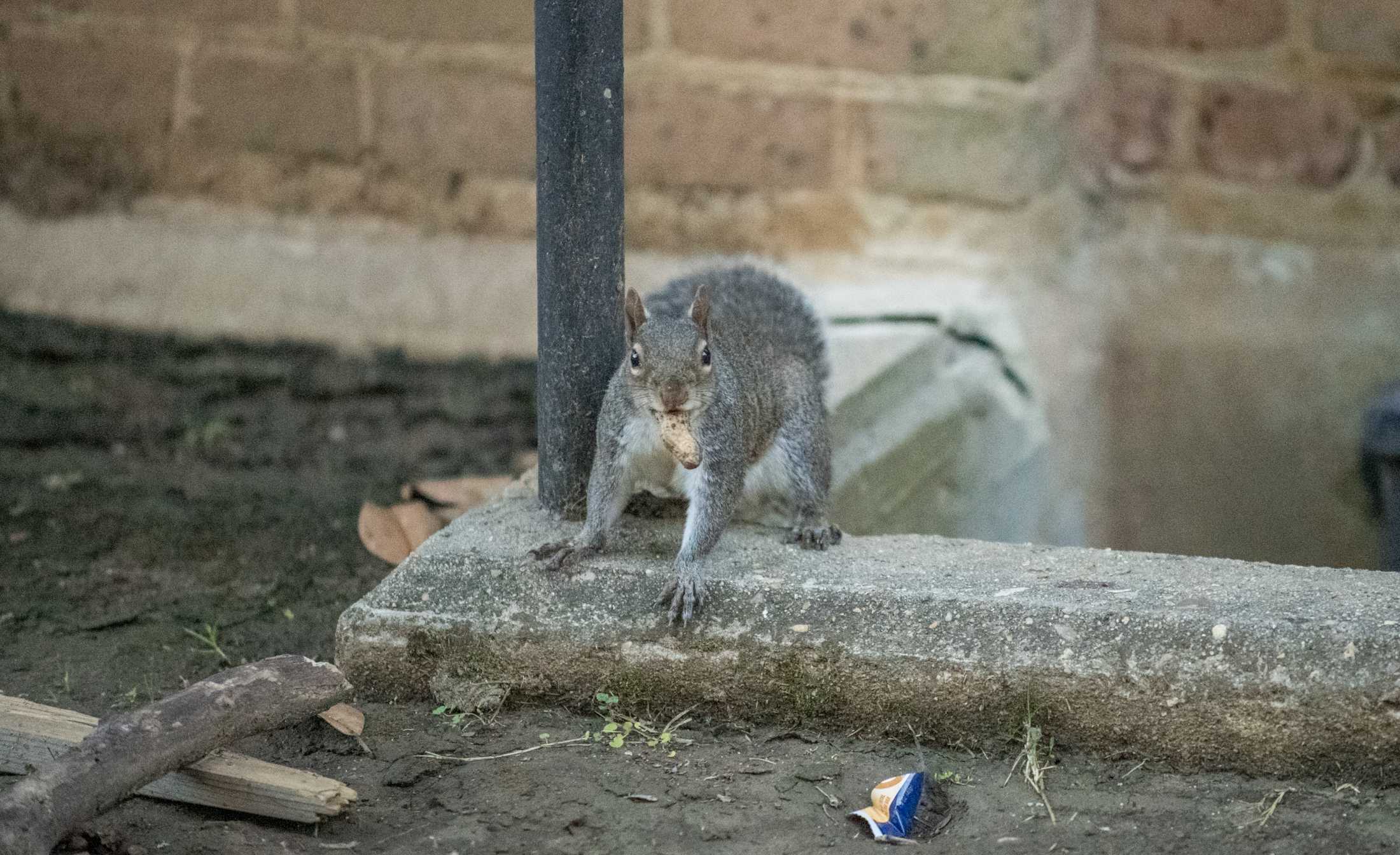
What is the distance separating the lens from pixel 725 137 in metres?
4.42

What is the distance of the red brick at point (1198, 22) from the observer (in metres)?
4.23

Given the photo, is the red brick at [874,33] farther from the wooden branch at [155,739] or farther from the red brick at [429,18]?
the wooden branch at [155,739]

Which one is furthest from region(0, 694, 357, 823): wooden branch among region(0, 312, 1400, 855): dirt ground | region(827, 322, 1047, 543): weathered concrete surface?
region(827, 322, 1047, 543): weathered concrete surface

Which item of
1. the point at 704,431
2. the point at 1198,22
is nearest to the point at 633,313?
the point at 704,431

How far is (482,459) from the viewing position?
3.93 m

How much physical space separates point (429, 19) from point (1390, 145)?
2671 millimetres

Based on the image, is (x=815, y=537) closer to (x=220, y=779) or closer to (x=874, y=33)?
(x=220, y=779)

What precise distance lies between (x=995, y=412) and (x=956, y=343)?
216mm

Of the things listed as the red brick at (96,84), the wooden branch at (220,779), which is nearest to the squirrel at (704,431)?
the wooden branch at (220,779)

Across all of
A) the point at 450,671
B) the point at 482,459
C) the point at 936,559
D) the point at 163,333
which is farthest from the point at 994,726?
the point at 163,333

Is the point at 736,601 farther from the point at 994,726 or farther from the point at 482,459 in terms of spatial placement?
the point at 482,459

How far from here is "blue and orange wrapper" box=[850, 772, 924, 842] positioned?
2232 millimetres

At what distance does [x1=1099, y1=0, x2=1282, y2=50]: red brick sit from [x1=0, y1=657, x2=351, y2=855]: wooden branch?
2964 millimetres

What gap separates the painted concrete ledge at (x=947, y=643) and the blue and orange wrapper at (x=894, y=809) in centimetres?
20
